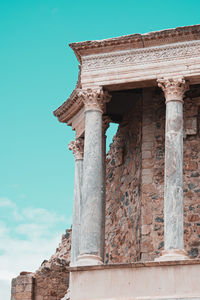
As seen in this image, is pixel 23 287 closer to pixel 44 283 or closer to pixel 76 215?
pixel 44 283

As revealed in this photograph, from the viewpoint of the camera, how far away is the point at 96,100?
16.2 m

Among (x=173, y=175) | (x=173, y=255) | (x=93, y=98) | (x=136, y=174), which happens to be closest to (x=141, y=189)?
(x=136, y=174)

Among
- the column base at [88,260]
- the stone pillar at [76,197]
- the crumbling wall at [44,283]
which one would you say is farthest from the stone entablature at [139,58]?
the crumbling wall at [44,283]

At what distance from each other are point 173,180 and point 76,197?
3.99 meters

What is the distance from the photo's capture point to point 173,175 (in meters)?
15.0

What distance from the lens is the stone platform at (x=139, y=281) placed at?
14000mm

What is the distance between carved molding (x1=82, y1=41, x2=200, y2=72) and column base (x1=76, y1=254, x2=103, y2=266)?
14.8 feet

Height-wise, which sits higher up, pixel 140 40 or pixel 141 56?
pixel 140 40

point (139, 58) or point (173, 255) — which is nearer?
point (173, 255)

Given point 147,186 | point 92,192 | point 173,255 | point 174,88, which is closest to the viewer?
point 173,255

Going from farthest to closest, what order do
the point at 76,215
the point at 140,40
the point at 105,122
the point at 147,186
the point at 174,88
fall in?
the point at 105,122
the point at 76,215
the point at 147,186
the point at 140,40
the point at 174,88

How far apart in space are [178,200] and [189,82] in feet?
9.59

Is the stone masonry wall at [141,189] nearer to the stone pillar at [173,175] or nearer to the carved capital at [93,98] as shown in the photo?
Answer: the stone pillar at [173,175]

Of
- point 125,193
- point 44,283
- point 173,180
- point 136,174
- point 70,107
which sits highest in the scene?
point 70,107
